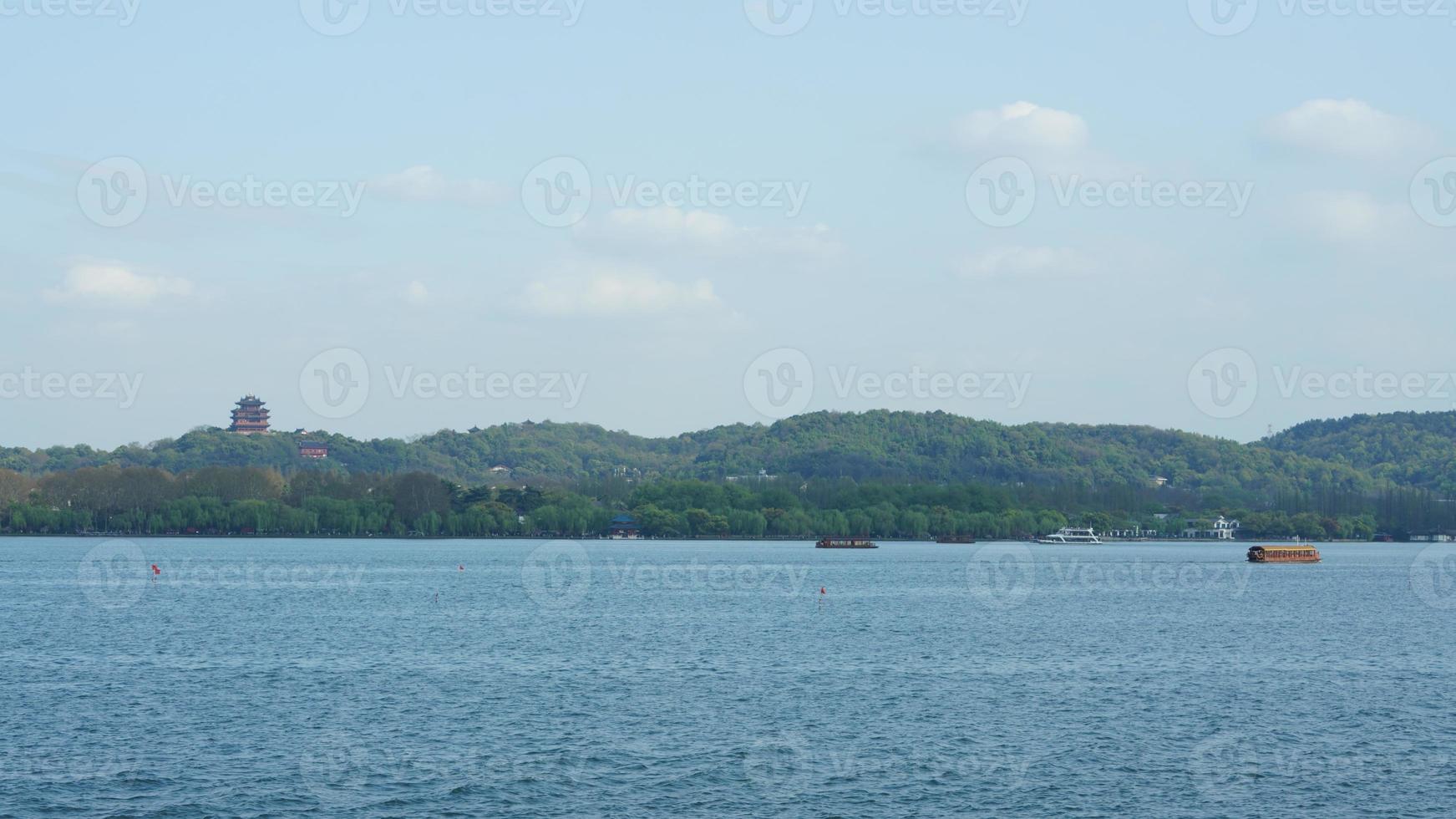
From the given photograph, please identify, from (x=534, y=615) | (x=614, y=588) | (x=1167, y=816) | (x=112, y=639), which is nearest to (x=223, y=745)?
(x=1167, y=816)

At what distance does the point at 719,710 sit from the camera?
197 feet

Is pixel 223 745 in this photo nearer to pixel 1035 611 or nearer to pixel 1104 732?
pixel 1104 732

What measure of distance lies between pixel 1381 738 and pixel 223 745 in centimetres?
4317

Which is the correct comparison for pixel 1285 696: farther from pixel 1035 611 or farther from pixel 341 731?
pixel 1035 611

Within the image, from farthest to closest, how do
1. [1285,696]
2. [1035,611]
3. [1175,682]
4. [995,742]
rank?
[1035,611]
[1175,682]
[1285,696]
[995,742]

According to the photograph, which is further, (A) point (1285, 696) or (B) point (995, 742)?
(A) point (1285, 696)

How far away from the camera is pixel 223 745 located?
51.3 metres

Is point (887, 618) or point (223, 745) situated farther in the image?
point (887, 618)

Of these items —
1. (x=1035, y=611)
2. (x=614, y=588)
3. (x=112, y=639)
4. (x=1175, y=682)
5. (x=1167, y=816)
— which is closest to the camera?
(x=1167, y=816)

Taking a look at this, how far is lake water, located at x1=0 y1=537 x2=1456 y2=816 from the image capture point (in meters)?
44.7

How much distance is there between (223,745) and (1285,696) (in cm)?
4603

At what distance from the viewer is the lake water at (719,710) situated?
4466 centimetres

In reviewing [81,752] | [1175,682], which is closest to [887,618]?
[1175,682]

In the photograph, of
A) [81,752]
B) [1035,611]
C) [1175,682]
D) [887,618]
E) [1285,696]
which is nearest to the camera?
[81,752]
